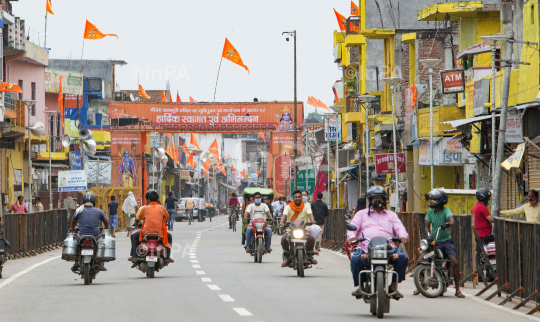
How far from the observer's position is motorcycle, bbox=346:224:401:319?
420 inches

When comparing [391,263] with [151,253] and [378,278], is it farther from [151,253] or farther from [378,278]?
[151,253]

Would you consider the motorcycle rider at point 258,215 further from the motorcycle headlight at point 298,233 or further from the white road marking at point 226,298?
the white road marking at point 226,298

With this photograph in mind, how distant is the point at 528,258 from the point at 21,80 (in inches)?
1490

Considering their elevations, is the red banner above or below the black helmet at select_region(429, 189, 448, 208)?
above

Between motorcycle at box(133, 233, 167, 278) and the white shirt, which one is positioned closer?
motorcycle at box(133, 233, 167, 278)

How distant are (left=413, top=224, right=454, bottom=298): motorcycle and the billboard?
38894 mm

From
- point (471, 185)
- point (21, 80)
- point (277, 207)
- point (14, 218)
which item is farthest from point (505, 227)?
point (21, 80)

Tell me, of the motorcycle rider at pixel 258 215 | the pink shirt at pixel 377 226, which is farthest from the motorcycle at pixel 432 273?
the motorcycle rider at pixel 258 215

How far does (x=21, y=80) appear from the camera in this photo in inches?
1807

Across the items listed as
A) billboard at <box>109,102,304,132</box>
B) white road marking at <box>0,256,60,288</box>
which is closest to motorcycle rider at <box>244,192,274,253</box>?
white road marking at <box>0,256,60,288</box>

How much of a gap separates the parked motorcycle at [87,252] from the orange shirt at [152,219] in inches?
35.6

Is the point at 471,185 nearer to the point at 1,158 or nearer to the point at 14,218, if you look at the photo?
the point at 14,218

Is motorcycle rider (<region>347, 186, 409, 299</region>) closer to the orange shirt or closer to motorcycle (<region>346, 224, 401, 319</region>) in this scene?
motorcycle (<region>346, 224, 401, 319</region>)

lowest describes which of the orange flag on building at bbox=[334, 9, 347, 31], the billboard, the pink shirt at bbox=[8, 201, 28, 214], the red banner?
the pink shirt at bbox=[8, 201, 28, 214]
